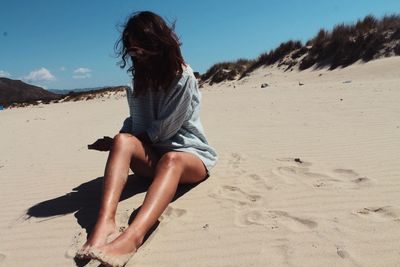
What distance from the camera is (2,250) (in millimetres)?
2617

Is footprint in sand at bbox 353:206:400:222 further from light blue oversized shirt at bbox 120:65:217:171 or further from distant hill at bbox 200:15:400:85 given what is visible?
distant hill at bbox 200:15:400:85

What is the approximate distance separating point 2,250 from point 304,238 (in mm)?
1815

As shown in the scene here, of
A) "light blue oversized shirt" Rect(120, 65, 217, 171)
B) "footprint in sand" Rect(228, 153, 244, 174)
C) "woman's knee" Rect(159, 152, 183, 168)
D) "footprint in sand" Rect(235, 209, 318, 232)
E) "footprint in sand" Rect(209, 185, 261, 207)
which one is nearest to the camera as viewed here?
"footprint in sand" Rect(235, 209, 318, 232)

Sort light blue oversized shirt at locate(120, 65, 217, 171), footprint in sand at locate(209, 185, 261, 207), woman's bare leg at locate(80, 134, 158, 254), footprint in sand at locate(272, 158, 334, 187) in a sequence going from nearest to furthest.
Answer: woman's bare leg at locate(80, 134, 158, 254) < footprint in sand at locate(209, 185, 261, 207) < light blue oversized shirt at locate(120, 65, 217, 171) < footprint in sand at locate(272, 158, 334, 187)

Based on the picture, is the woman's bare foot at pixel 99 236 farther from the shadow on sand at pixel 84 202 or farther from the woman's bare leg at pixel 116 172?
the shadow on sand at pixel 84 202

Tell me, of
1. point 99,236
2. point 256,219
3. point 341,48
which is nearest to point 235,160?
point 256,219

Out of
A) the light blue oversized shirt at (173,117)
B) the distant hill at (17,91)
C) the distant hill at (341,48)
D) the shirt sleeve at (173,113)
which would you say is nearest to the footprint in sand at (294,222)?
the light blue oversized shirt at (173,117)

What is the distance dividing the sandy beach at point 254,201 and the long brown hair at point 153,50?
2.99 ft

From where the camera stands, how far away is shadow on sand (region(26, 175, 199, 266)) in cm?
302

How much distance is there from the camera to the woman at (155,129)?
101 inches

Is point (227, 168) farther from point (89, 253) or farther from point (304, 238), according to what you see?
point (89, 253)

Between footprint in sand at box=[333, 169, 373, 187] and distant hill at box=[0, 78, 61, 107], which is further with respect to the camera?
distant hill at box=[0, 78, 61, 107]

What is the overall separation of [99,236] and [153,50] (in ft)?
4.26

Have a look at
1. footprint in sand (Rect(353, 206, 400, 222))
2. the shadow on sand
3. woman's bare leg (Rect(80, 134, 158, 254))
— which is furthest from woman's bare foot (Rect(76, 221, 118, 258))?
footprint in sand (Rect(353, 206, 400, 222))
